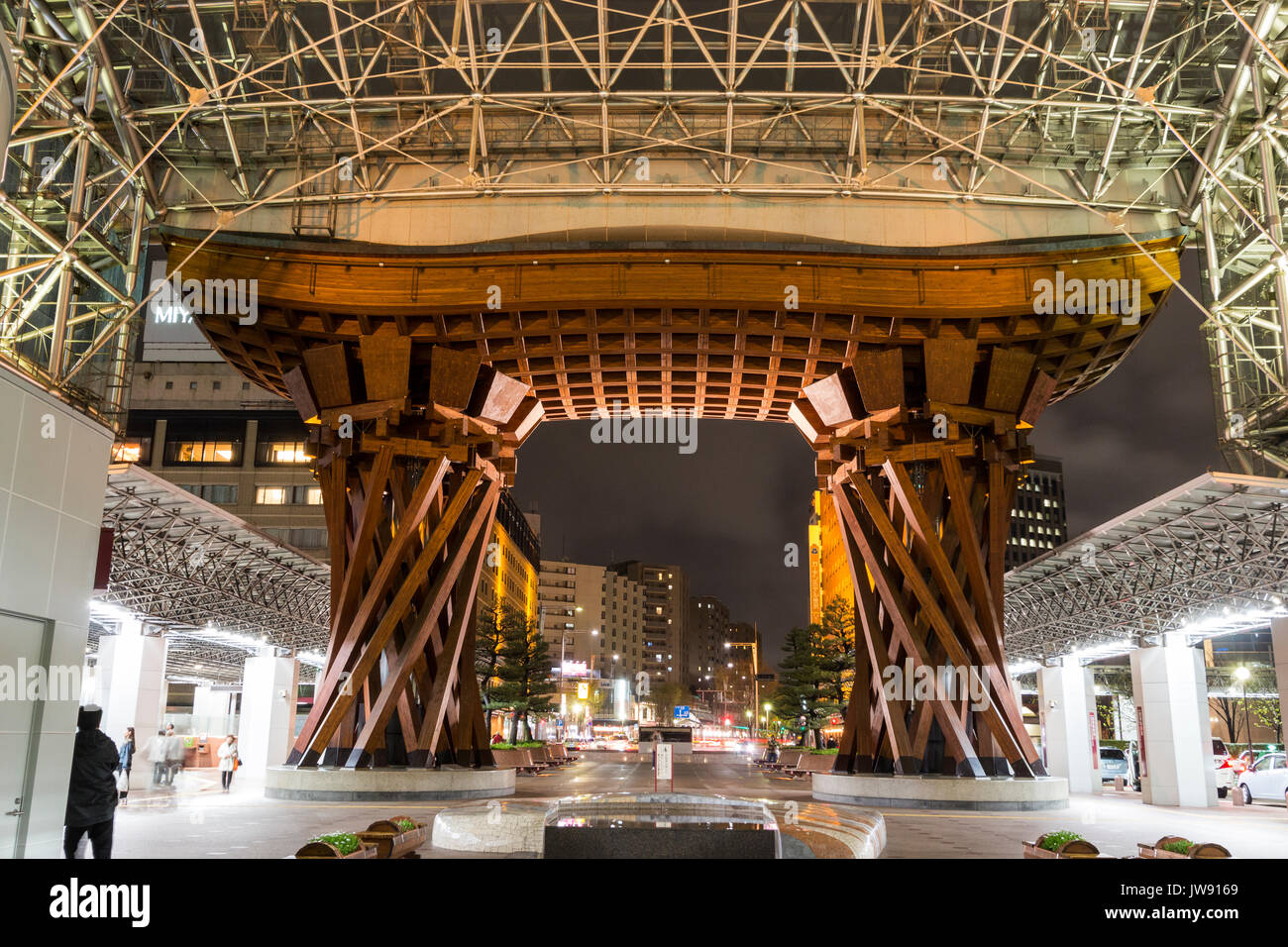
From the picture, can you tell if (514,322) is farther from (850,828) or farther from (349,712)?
(850,828)

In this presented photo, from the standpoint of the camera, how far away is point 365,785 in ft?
75.5

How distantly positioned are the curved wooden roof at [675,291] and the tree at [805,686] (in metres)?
26.7

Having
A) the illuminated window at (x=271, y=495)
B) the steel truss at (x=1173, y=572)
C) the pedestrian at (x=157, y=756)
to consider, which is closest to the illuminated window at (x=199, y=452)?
the illuminated window at (x=271, y=495)

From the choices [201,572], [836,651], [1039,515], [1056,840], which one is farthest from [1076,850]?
[1039,515]

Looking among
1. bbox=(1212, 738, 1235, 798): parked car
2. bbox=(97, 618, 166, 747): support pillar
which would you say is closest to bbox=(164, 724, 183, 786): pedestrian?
bbox=(97, 618, 166, 747): support pillar

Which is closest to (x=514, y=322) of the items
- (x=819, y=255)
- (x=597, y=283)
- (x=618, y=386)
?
(x=597, y=283)

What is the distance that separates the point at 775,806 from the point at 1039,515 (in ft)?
574

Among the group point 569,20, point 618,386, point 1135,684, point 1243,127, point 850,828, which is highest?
point 569,20

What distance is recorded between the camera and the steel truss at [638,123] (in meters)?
22.5

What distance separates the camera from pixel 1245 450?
988 inches

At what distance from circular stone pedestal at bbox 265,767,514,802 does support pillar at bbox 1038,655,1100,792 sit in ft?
81.1

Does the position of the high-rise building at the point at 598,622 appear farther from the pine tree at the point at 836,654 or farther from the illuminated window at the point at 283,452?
the pine tree at the point at 836,654
